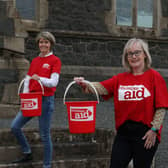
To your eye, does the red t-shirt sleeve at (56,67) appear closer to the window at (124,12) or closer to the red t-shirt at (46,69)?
the red t-shirt at (46,69)

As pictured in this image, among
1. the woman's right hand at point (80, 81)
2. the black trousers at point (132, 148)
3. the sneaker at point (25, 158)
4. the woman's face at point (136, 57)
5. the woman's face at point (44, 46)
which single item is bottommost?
the sneaker at point (25, 158)

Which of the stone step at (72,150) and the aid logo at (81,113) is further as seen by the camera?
the stone step at (72,150)

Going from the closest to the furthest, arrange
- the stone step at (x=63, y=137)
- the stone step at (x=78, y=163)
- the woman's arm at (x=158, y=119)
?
the woman's arm at (x=158, y=119), the stone step at (x=78, y=163), the stone step at (x=63, y=137)

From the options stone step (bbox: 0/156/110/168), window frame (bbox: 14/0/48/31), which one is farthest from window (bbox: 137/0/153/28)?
stone step (bbox: 0/156/110/168)

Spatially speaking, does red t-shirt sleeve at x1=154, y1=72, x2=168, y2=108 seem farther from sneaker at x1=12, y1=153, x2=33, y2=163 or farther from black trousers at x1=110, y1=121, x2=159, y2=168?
sneaker at x1=12, y1=153, x2=33, y2=163

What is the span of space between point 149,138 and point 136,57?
1.99 feet

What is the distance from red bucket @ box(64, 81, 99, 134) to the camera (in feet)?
10.7

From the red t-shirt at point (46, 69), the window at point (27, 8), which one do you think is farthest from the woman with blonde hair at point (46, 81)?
the window at point (27, 8)

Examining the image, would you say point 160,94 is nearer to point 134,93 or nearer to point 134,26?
point 134,93

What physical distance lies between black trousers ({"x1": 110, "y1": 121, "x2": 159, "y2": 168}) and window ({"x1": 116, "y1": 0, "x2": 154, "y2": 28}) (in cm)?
1019

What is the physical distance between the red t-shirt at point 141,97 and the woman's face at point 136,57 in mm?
70

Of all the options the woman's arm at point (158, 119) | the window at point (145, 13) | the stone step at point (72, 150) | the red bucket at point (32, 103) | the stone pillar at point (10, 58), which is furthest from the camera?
the window at point (145, 13)

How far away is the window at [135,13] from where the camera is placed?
13.3m

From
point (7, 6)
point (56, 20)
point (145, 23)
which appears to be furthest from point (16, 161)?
point (145, 23)
